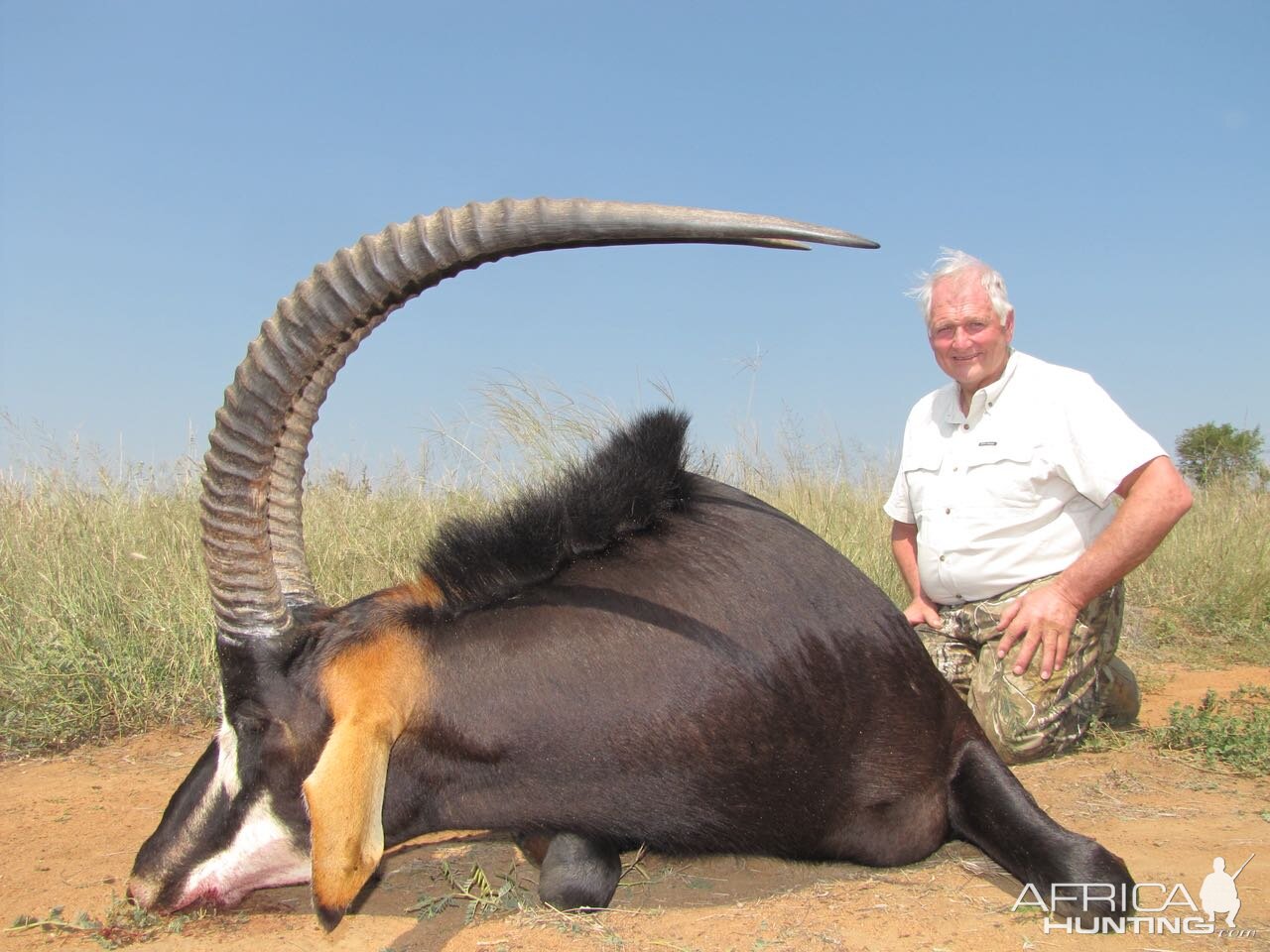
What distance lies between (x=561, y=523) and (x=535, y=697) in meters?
0.49

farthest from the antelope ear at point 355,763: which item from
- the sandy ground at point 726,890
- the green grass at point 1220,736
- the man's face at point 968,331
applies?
the green grass at point 1220,736

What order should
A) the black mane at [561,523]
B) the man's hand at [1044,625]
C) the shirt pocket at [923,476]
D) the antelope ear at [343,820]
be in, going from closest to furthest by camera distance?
the antelope ear at [343,820], the black mane at [561,523], the man's hand at [1044,625], the shirt pocket at [923,476]

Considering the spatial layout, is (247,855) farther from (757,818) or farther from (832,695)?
(832,695)

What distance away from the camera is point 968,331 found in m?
3.97

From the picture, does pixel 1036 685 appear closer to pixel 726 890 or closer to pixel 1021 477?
pixel 1021 477

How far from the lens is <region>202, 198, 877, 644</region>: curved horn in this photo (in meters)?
2.01

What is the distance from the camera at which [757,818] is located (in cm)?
254

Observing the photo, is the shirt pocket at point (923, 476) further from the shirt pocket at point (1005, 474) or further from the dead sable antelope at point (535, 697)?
the dead sable antelope at point (535, 697)

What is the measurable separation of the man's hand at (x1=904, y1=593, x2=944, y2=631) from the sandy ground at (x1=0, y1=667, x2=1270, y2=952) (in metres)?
0.73

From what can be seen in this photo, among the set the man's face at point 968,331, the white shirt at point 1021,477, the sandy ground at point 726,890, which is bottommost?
the sandy ground at point 726,890

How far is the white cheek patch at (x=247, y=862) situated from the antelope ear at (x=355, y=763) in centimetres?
33

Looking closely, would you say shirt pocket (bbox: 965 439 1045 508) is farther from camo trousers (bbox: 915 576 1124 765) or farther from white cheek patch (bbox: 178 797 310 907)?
white cheek patch (bbox: 178 797 310 907)

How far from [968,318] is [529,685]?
2474mm

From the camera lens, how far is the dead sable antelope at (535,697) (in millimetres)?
2438
